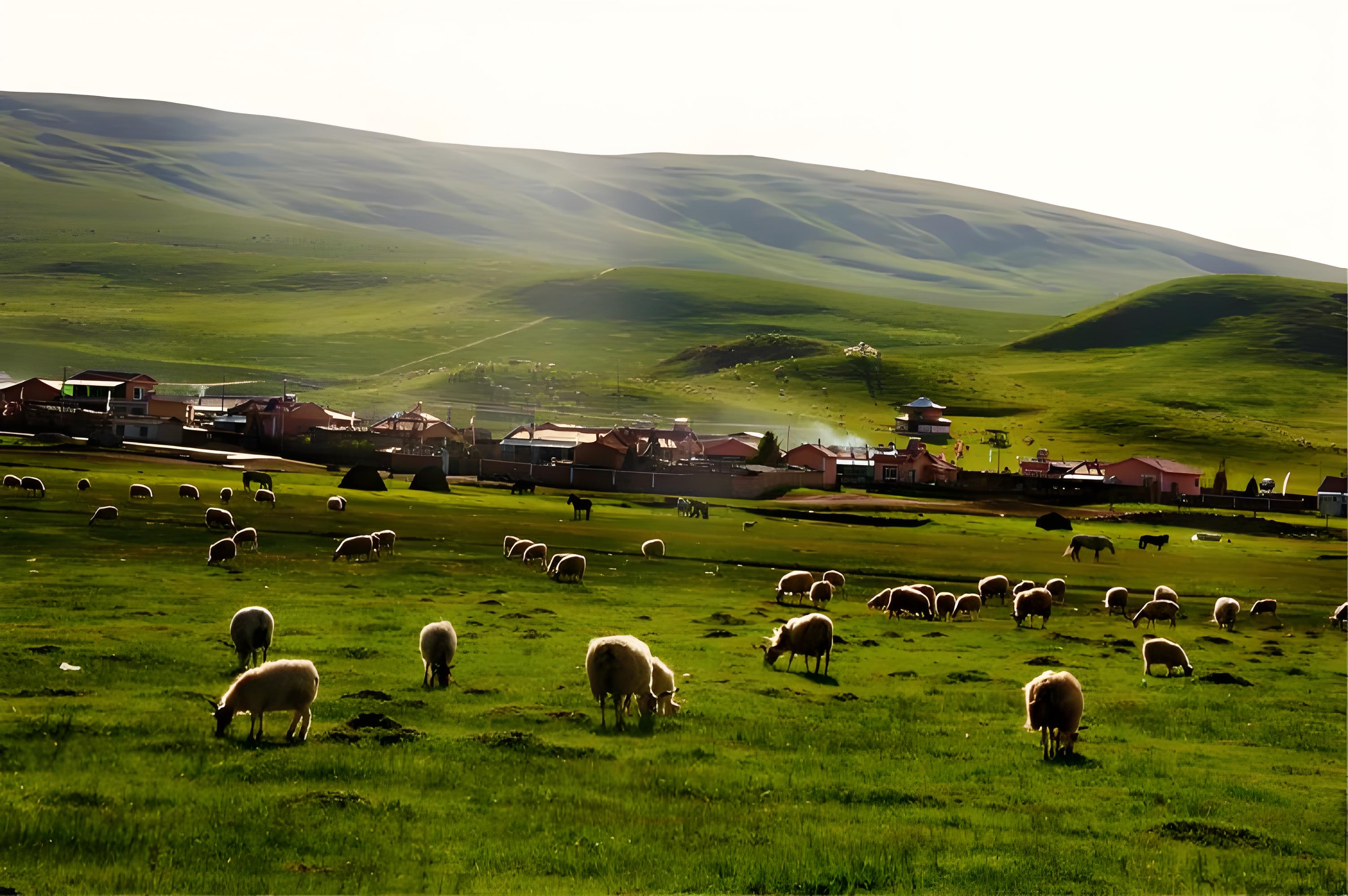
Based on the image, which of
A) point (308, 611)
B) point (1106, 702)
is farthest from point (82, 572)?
point (1106, 702)

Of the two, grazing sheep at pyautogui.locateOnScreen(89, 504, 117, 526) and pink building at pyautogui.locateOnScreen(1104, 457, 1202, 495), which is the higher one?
pink building at pyautogui.locateOnScreen(1104, 457, 1202, 495)

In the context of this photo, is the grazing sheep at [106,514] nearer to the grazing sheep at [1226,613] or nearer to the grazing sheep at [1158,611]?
the grazing sheep at [1158,611]

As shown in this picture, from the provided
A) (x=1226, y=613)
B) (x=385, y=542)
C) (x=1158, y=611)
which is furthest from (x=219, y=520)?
(x=1226, y=613)

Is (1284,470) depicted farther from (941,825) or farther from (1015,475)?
(941,825)

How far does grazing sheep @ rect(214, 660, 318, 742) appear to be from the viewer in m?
A: 16.6

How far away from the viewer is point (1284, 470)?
6161 inches

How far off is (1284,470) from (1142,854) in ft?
530

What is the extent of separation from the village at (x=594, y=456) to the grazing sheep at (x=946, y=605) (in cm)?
5388

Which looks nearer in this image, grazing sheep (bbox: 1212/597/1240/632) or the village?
grazing sheep (bbox: 1212/597/1240/632)

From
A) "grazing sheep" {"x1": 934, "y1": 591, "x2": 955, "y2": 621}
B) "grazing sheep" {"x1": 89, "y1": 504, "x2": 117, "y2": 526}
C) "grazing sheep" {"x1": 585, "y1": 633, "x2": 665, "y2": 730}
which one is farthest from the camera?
"grazing sheep" {"x1": 89, "y1": 504, "x2": 117, "y2": 526}

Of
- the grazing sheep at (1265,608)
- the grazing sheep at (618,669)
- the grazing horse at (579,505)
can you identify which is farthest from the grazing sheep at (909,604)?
the grazing horse at (579,505)

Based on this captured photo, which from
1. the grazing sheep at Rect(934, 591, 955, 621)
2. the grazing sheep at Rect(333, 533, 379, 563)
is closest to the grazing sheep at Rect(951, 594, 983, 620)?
the grazing sheep at Rect(934, 591, 955, 621)

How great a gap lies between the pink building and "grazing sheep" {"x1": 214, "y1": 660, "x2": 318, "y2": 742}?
406 feet

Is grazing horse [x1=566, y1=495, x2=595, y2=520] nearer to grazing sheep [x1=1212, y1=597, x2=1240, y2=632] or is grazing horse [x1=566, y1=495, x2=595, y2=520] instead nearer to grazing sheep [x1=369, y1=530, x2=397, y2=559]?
grazing sheep [x1=369, y1=530, x2=397, y2=559]
